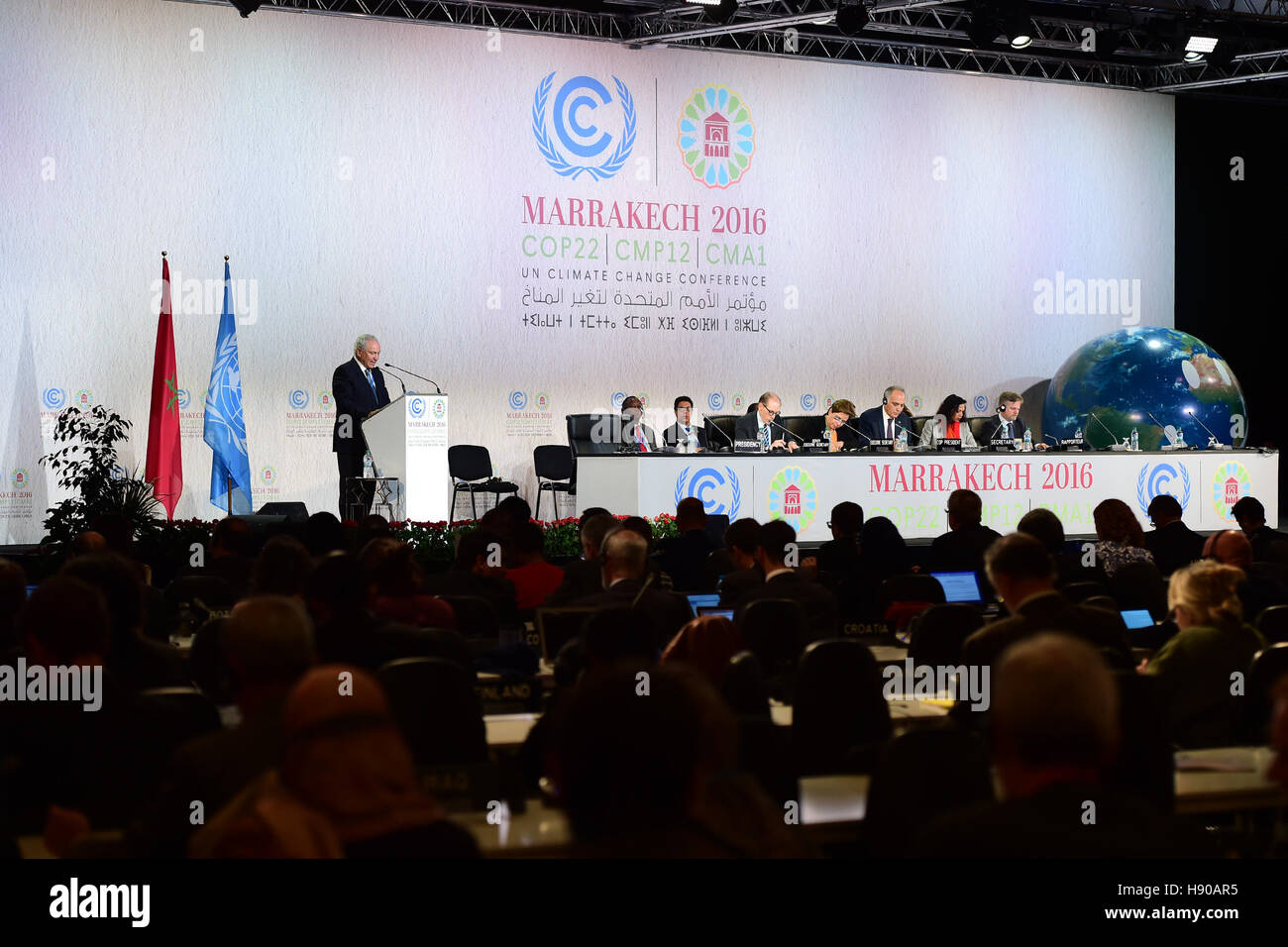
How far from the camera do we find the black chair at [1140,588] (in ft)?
18.6

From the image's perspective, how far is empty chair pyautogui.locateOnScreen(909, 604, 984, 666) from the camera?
15.1ft

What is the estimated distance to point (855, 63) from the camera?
45.6 ft

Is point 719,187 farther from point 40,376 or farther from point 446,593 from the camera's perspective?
point 446,593

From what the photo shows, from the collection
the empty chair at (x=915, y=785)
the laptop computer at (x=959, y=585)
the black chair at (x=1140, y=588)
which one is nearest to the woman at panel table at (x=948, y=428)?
the laptop computer at (x=959, y=585)

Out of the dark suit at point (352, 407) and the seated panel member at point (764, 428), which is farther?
the seated panel member at point (764, 428)

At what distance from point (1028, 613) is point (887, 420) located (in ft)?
26.4

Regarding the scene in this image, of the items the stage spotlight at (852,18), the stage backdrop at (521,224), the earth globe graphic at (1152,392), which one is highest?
the stage spotlight at (852,18)

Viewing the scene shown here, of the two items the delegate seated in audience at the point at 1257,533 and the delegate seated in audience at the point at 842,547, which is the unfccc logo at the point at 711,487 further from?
the delegate seated in audience at the point at 1257,533

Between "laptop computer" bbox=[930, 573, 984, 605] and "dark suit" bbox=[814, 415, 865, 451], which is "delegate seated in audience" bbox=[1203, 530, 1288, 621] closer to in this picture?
"laptop computer" bbox=[930, 573, 984, 605]

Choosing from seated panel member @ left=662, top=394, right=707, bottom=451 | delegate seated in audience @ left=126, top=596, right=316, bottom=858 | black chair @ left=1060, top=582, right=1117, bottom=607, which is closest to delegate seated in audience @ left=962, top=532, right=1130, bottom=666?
black chair @ left=1060, top=582, right=1117, bottom=607

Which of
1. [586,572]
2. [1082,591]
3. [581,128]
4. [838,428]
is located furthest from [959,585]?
[581,128]

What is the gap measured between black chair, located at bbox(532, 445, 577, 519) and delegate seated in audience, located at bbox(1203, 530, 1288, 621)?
7.03m

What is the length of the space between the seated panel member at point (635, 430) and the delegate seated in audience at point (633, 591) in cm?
556

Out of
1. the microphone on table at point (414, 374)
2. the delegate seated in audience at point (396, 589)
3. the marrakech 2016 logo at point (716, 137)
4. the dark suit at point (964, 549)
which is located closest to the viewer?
the delegate seated in audience at point (396, 589)
